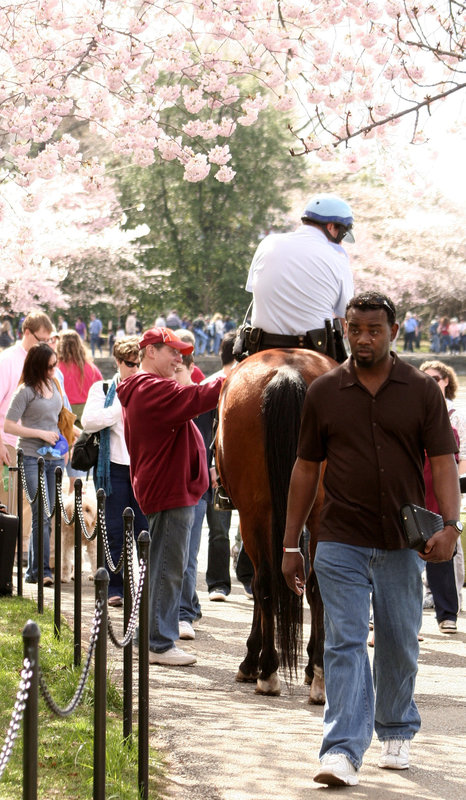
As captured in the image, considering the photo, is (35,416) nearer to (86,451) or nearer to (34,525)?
(34,525)

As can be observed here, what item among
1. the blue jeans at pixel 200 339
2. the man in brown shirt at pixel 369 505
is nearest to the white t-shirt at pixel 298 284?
the man in brown shirt at pixel 369 505

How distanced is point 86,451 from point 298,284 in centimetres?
292

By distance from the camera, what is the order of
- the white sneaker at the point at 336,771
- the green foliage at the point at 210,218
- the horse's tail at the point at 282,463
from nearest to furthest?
1. the white sneaker at the point at 336,771
2. the horse's tail at the point at 282,463
3. the green foliage at the point at 210,218

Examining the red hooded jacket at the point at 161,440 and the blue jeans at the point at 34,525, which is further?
the blue jeans at the point at 34,525

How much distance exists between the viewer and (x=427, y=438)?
528 centimetres

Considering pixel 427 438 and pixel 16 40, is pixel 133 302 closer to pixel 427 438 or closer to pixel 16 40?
pixel 16 40

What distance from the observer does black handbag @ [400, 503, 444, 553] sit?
5145 mm

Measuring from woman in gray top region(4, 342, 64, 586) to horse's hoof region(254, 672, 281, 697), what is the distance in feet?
12.2

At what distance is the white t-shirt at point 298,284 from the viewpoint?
24.3 feet

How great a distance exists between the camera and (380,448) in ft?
17.2

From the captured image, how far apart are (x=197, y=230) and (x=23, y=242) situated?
3030 cm

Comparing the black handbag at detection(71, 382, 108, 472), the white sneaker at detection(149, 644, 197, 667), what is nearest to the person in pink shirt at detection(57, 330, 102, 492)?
the black handbag at detection(71, 382, 108, 472)

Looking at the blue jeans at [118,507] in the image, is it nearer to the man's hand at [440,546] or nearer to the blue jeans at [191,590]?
the blue jeans at [191,590]

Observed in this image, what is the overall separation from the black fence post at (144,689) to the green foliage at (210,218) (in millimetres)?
41825
